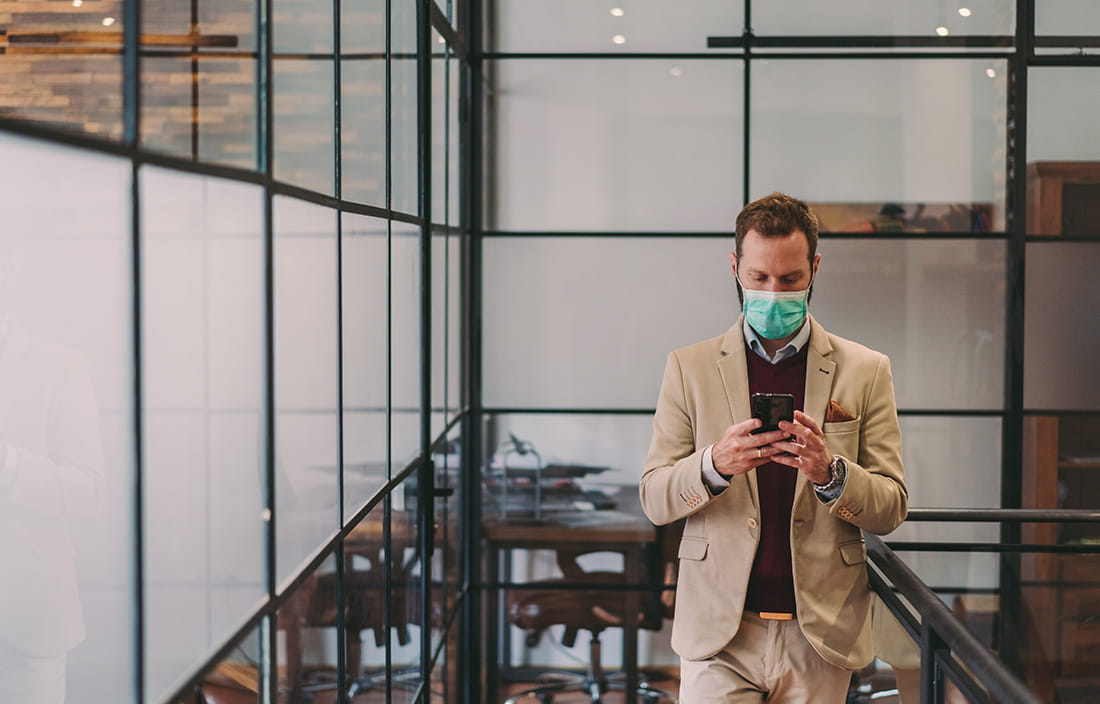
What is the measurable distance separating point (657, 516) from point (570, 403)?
1.69 m

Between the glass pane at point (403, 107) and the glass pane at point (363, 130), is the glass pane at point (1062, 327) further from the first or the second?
the glass pane at point (363, 130)

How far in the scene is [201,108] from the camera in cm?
118

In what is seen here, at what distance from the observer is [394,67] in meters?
2.34

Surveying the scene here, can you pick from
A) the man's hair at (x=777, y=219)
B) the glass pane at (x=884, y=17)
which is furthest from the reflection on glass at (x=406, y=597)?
the glass pane at (x=884, y=17)

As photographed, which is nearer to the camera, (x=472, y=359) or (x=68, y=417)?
(x=68, y=417)

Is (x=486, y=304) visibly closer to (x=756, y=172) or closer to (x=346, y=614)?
(x=756, y=172)

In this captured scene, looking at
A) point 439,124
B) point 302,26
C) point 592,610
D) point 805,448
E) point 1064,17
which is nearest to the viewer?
point 302,26

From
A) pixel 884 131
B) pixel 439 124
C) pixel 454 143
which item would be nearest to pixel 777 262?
pixel 439 124

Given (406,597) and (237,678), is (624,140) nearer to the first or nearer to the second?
(406,597)

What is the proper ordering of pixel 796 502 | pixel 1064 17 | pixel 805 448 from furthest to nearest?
1. pixel 1064 17
2. pixel 796 502
3. pixel 805 448

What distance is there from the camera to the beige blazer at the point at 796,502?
1880 millimetres

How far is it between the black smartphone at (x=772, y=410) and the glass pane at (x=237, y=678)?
2.88 feet

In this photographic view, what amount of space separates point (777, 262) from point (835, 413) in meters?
0.29

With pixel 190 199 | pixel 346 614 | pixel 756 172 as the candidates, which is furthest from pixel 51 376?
pixel 756 172
